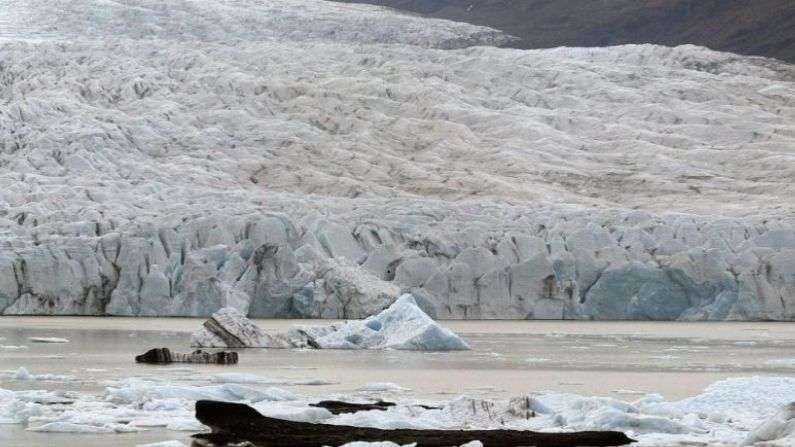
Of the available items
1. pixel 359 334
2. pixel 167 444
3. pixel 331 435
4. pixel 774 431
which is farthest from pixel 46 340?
pixel 774 431

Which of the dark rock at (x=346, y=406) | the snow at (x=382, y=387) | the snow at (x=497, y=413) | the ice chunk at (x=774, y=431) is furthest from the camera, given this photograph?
the snow at (x=382, y=387)

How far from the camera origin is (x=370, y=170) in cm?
3162

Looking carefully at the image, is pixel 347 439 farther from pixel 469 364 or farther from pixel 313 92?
pixel 313 92

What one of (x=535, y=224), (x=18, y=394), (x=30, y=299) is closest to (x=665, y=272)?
(x=535, y=224)

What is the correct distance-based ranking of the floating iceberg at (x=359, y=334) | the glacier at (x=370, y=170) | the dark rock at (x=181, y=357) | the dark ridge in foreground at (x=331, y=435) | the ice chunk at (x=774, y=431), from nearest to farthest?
the dark ridge in foreground at (x=331, y=435) → the ice chunk at (x=774, y=431) → the dark rock at (x=181, y=357) → the floating iceberg at (x=359, y=334) → the glacier at (x=370, y=170)

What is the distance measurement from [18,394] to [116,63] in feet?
87.8

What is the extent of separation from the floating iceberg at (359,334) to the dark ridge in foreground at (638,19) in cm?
5037

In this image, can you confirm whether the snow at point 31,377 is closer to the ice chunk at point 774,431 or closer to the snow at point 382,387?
the snow at point 382,387

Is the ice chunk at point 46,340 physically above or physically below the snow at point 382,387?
above

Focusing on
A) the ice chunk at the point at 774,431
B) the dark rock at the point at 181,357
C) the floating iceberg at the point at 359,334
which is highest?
the floating iceberg at the point at 359,334

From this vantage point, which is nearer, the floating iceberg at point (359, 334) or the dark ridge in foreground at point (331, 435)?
the dark ridge in foreground at point (331, 435)

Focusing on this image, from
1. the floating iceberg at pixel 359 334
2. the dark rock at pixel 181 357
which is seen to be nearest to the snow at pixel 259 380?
the dark rock at pixel 181 357

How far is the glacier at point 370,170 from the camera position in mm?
22516

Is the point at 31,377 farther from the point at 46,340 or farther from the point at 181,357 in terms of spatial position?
the point at 46,340
